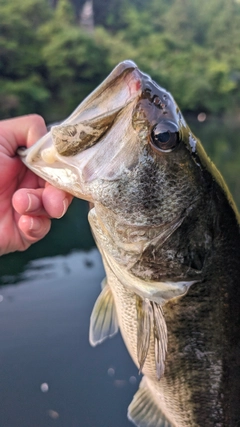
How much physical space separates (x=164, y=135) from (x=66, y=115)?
27.4 meters

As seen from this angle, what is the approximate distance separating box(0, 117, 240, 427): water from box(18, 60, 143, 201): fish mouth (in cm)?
360

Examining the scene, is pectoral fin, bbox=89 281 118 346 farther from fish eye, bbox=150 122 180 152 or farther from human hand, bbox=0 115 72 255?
fish eye, bbox=150 122 180 152

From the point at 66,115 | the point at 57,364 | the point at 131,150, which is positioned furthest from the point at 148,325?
the point at 66,115

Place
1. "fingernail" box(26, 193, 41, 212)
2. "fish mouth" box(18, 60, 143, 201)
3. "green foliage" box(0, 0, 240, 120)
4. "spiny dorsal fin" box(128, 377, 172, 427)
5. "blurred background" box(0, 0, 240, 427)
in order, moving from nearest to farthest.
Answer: "fish mouth" box(18, 60, 143, 201), "fingernail" box(26, 193, 41, 212), "spiny dorsal fin" box(128, 377, 172, 427), "blurred background" box(0, 0, 240, 427), "green foliage" box(0, 0, 240, 120)

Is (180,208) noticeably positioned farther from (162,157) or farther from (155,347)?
(155,347)

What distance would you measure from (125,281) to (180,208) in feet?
1.14

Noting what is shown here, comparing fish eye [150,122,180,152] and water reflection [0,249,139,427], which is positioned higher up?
fish eye [150,122,180,152]

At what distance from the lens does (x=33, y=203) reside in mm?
1715

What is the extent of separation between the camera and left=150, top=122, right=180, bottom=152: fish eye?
1.40 meters

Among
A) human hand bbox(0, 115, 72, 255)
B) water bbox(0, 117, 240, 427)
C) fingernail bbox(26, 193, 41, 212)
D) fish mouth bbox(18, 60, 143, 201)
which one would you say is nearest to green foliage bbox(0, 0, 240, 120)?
water bbox(0, 117, 240, 427)

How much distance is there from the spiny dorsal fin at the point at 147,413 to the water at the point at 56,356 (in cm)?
253

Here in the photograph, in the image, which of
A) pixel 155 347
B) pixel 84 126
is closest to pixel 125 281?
pixel 155 347

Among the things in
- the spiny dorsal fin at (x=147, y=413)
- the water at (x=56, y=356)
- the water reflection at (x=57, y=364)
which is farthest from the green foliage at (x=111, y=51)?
the spiny dorsal fin at (x=147, y=413)

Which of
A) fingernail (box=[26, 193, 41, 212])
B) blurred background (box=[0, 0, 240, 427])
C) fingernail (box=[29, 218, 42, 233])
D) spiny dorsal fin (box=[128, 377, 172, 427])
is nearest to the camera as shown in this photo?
fingernail (box=[26, 193, 41, 212])
